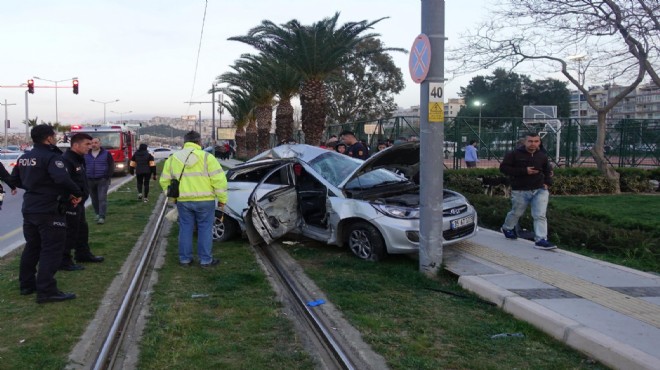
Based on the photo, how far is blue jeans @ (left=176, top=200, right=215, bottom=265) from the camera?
7273mm

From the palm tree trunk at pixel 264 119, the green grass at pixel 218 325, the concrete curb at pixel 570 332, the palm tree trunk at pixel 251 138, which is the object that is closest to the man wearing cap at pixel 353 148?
the green grass at pixel 218 325

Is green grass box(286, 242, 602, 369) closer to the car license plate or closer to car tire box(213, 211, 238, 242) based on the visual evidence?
the car license plate

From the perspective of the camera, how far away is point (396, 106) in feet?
183

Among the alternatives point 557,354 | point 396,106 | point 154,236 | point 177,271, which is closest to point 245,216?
point 177,271

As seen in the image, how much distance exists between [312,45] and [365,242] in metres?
14.2

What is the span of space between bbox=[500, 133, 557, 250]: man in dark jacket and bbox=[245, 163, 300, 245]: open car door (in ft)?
10.8

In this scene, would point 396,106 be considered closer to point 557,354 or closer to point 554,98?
point 554,98

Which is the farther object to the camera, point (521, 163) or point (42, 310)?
point (521, 163)

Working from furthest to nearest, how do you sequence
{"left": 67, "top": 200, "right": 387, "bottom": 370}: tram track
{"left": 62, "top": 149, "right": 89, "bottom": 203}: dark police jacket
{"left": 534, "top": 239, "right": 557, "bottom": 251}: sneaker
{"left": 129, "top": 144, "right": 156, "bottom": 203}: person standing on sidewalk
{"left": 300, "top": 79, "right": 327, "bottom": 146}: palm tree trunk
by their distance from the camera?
{"left": 300, "top": 79, "right": 327, "bottom": 146}: palm tree trunk < {"left": 129, "top": 144, "right": 156, "bottom": 203}: person standing on sidewalk < {"left": 534, "top": 239, "right": 557, "bottom": 251}: sneaker < {"left": 62, "top": 149, "right": 89, "bottom": 203}: dark police jacket < {"left": 67, "top": 200, "right": 387, "bottom": 370}: tram track

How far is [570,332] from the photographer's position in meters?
4.64

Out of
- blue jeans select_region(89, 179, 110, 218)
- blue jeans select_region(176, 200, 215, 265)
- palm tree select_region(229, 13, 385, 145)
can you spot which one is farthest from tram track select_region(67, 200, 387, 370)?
palm tree select_region(229, 13, 385, 145)

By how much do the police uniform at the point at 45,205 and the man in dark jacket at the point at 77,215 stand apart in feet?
2.38

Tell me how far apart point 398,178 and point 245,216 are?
2.53 meters

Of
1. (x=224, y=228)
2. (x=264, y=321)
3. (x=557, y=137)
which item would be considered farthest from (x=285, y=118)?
(x=264, y=321)
